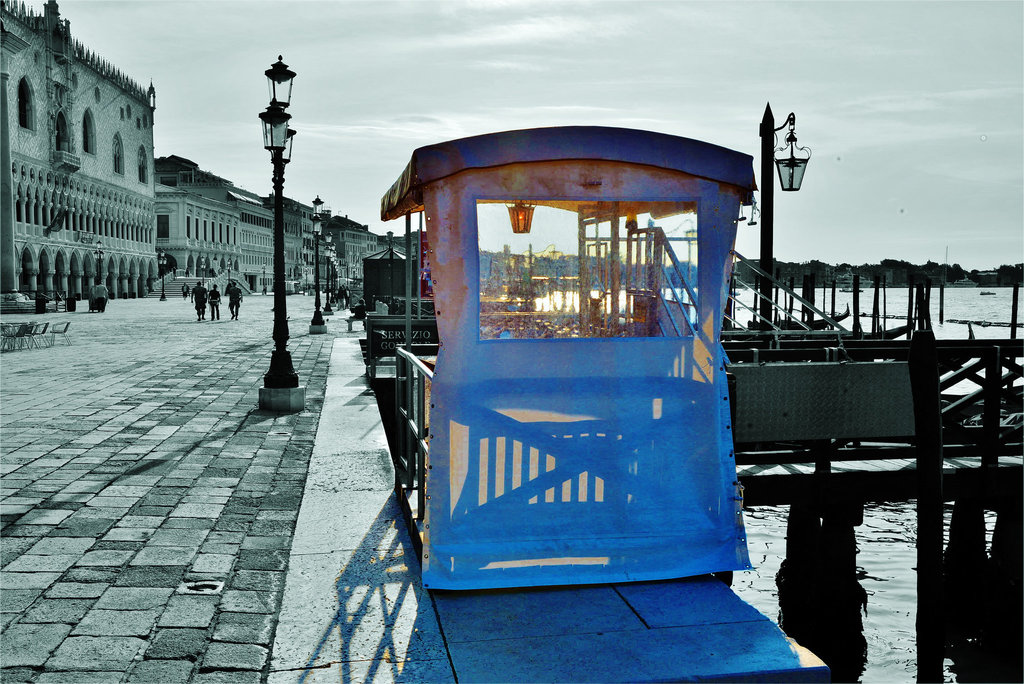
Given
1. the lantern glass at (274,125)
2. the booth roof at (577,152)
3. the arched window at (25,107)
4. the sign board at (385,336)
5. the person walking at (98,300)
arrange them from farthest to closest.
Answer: the arched window at (25,107)
the person walking at (98,300)
the sign board at (385,336)
the lantern glass at (274,125)
the booth roof at (577,152)

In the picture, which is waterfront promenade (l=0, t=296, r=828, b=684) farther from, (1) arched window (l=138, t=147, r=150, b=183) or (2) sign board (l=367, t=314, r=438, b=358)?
(1) arched window (l=138, t=147, r=150, b=183)

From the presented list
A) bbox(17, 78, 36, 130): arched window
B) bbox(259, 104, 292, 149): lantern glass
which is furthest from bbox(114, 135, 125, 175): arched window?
bbox(259, 104, 292, 149): lantern glass

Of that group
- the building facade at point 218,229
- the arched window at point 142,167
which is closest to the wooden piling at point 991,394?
the arched window at point 142,167

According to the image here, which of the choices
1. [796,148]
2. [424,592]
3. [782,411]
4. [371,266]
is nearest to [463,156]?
[424,592]

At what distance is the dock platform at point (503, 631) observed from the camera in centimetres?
362

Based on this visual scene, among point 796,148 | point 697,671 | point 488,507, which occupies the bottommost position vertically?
point 697,671

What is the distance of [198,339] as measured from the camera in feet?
87.9

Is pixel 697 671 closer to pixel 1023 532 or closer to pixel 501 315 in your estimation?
pixel 501 315

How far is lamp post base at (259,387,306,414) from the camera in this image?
1172 centimetres

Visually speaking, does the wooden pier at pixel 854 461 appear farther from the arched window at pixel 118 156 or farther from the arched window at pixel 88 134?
the arched window at pixel 118 156

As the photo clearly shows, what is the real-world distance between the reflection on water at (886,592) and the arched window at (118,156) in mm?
83681

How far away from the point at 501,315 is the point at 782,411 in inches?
148

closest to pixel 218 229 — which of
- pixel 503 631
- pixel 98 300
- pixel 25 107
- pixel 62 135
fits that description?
pixel 62 135

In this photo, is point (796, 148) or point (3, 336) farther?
point (3, 336)
